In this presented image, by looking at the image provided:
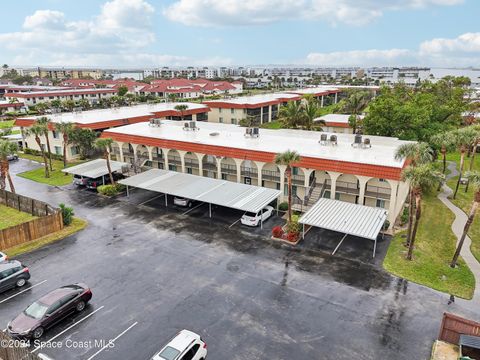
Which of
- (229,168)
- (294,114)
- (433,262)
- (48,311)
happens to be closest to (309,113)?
(294,114)

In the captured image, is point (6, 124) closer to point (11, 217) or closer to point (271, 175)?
point (11, 217)

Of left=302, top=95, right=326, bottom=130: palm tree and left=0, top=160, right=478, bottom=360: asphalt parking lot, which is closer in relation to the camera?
left=0, top=160, right=478, bottom=360: asphalt parking lot

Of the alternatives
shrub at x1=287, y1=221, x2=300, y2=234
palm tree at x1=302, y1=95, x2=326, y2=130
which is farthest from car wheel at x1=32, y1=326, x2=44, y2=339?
palm tree at x1=302, y1=95, x2=326, y2=130

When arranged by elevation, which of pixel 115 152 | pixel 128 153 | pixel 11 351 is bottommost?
pixel 11 351

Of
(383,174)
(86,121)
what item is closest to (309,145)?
(383,174)

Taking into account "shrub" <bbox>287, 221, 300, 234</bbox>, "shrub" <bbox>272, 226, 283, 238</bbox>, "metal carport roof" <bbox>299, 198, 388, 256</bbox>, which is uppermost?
"metal carport roof" <bbox>299, 198, 388, 256</bbox>

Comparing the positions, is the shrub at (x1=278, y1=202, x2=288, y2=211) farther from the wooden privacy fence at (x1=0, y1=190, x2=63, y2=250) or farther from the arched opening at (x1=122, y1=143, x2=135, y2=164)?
the arched opening at (x1=122, y1=143, x2=135, y2=164)
